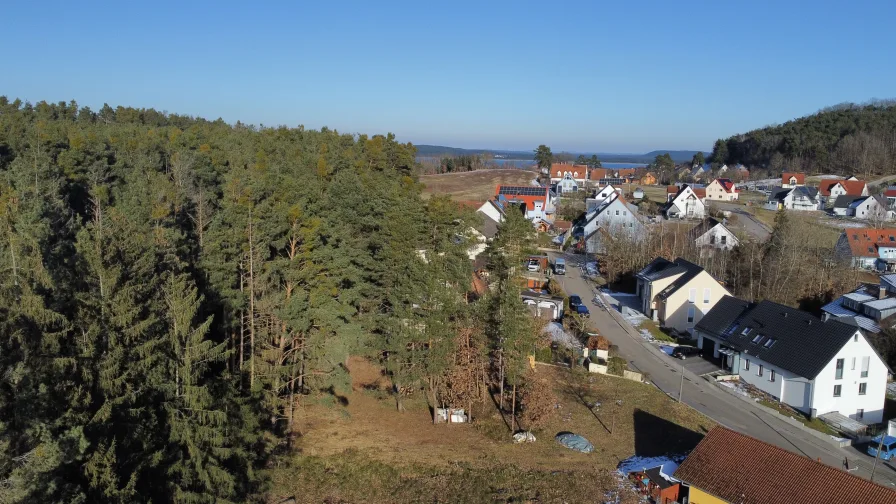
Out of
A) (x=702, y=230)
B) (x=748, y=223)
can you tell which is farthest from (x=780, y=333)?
(x=748, y=223)

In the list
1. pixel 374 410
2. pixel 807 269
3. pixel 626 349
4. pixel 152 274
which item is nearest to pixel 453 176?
pixel 807 269

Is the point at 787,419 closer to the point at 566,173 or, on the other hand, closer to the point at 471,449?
the point at 471,449

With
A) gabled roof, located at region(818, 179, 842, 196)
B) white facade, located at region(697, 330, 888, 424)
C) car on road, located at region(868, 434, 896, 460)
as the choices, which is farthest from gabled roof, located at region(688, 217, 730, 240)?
gabled roof, located at region(818, 179, 842, 196)

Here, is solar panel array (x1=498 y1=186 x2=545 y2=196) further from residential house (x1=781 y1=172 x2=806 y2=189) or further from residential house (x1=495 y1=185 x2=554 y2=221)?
residential house (x1=781 y1=172 x2=806 y2=189)

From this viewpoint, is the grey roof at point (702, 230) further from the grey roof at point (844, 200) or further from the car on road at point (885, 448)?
the grey roof at point (844, 200)

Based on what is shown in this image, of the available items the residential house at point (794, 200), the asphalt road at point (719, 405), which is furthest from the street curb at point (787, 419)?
the residential house at point (794, 200)

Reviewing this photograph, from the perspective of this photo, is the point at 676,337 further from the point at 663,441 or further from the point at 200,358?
the point at 200,358
